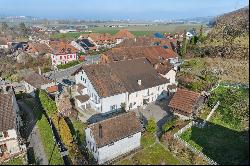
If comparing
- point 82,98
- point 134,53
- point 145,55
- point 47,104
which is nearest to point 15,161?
point 47,104

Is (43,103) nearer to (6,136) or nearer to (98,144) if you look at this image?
(6,136)

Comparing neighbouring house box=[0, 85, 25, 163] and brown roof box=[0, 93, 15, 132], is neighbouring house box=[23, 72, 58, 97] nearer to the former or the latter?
brown roof box=[0, 93, 15, 132]

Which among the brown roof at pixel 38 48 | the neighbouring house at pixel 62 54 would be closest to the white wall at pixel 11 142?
the neighbouring house at pixel 62 54

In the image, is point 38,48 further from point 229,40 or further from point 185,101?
point 185,101

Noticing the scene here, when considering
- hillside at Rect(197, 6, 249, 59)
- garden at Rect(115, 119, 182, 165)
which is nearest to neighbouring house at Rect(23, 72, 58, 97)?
garden at Rect(115, 119, 182, 165)

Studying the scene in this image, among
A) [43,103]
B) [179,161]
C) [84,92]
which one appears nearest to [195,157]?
[179,161]

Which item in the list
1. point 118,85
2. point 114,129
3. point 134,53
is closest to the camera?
point 114,129

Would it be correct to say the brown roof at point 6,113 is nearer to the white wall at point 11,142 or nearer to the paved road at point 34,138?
the white wall at point 11,142
